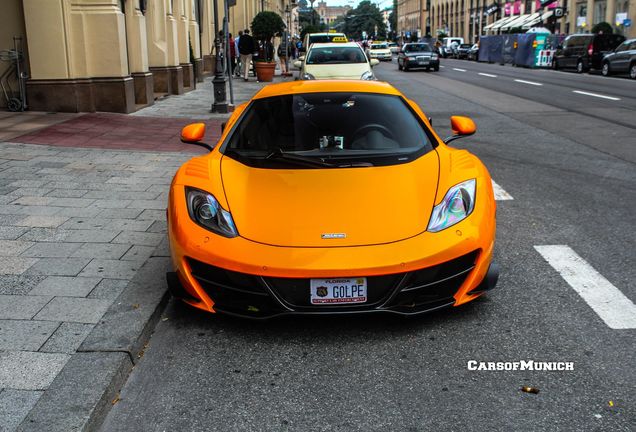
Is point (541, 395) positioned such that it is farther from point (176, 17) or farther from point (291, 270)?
point (176, 17)

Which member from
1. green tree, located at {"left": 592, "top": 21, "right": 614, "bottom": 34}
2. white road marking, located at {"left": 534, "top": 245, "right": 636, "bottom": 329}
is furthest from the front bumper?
green tree, located at {"left": 592, "top": 21, "right": 614, "bottom": 34}

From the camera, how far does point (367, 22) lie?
188m

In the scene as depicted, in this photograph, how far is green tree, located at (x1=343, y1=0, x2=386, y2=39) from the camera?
188m

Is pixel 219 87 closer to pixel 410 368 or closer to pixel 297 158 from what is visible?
pixel 297 158

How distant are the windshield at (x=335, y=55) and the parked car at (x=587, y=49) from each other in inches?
844

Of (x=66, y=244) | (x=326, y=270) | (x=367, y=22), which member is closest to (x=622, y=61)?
(x=66, y=244)

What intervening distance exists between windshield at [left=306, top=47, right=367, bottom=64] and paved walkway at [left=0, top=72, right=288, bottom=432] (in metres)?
6.35

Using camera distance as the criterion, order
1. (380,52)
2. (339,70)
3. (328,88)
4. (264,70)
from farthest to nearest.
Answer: (380,52) < (264,70) < (339,70) < (328,88)

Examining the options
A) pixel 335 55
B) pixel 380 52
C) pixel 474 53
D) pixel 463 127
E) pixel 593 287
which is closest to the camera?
pixel 593 287

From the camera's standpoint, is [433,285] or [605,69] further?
[605,69]

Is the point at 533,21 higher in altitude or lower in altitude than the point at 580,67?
higher

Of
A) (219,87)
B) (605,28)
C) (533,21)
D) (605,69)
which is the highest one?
(533,21)

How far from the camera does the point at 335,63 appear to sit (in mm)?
17359

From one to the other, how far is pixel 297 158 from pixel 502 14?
293 ft
